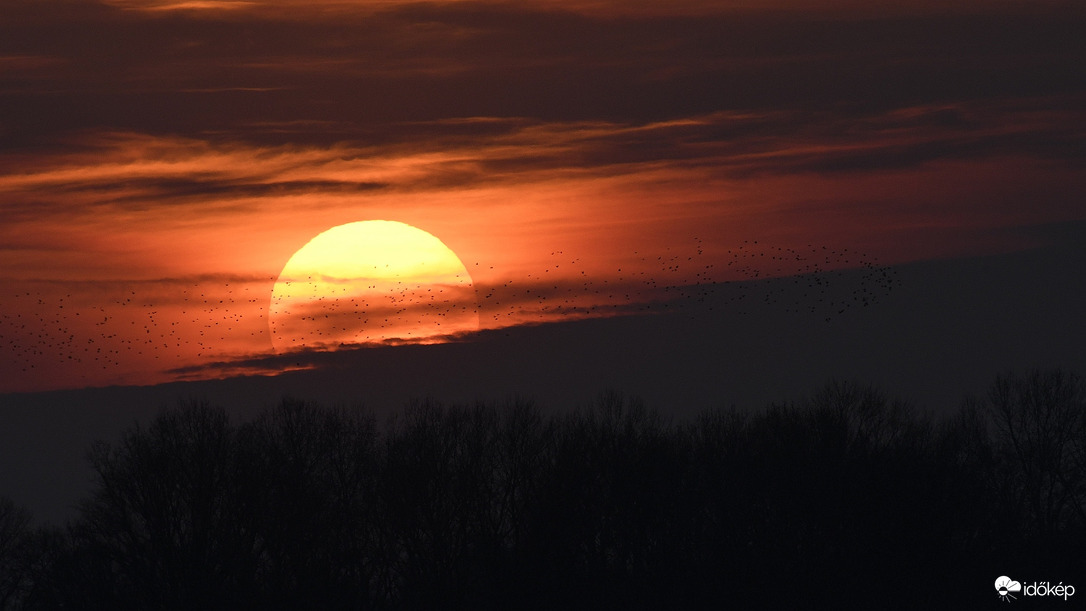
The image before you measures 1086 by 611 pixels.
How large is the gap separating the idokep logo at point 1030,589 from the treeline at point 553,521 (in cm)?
102

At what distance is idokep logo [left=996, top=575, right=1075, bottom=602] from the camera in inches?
2852

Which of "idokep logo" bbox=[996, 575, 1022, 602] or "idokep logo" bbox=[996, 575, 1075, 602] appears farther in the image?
"idokep logo" bbox=[996, 575, 1022, 602]

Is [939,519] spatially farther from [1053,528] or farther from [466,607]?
[466,607]

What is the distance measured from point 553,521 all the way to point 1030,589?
2394 centimetres

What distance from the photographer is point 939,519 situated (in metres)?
78.8

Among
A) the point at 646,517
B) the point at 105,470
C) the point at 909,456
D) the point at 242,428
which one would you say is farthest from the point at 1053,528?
the point at 105,470

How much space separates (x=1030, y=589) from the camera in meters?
73.9

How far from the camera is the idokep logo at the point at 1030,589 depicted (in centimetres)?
7244

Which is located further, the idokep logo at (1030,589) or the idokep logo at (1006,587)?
the idokep logo at (1006,587)

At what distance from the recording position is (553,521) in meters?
83.8

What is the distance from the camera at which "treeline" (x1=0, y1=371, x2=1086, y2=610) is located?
78.6 meters

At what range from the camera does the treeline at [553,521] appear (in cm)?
7862

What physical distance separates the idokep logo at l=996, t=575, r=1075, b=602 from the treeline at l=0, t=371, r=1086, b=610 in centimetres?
102

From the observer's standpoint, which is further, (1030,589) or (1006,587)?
(1006,587)
